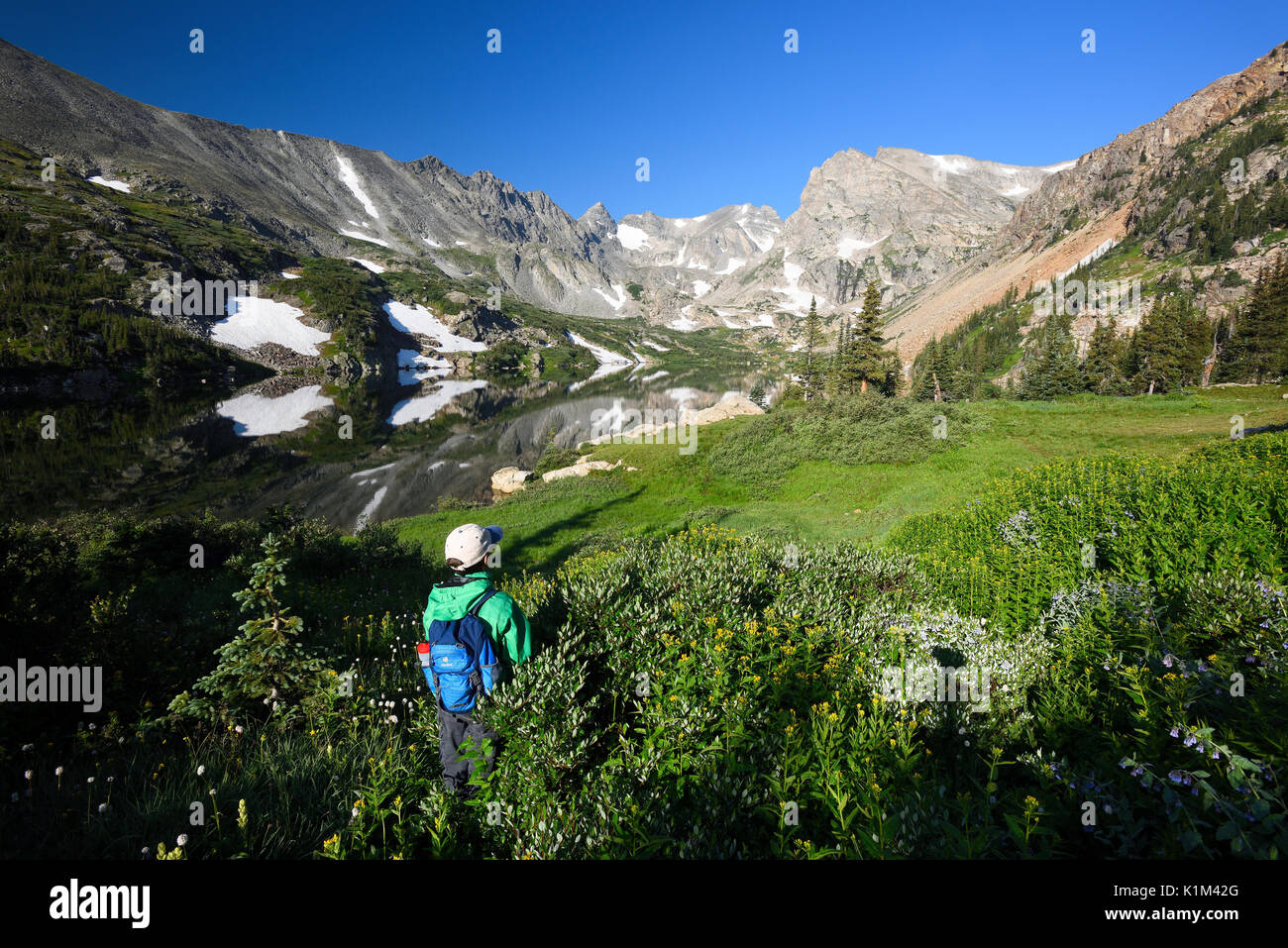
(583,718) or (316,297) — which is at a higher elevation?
(316,297)

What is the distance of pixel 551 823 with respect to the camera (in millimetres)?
3283

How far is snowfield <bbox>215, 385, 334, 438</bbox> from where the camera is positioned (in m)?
56.2

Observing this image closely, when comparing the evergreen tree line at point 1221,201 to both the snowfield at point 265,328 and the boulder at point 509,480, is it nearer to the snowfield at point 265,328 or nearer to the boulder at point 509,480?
the boulder at point 509,480

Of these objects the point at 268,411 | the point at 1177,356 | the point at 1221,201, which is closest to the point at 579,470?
the point at 268,411

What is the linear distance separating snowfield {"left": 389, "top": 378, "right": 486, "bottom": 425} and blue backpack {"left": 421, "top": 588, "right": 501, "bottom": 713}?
66.8 metres

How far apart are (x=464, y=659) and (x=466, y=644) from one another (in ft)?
0.42

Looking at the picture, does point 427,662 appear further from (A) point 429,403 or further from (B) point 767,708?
(A) point 429,403

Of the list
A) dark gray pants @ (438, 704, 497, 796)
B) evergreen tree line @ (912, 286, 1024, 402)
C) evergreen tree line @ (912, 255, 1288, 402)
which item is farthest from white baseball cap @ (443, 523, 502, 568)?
evergreen tree line @ (912, 255, 1288, 402)

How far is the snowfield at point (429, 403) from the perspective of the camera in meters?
68.8

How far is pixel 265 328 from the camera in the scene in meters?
119
